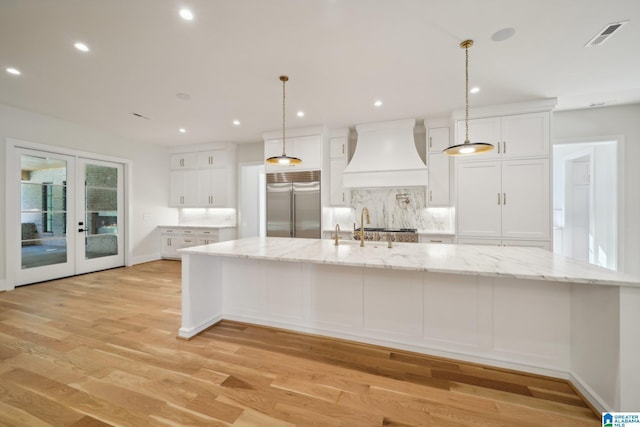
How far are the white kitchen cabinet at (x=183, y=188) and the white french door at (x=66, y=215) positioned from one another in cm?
112

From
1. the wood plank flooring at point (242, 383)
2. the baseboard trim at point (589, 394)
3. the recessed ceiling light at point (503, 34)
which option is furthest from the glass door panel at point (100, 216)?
the baseboard trim at point (589, 394)

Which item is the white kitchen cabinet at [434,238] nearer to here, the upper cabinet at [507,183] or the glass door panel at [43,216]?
the upper cabinet at [507,183]

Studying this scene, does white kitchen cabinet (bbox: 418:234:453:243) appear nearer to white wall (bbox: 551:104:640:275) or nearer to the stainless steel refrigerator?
the stainless steel refrigerator

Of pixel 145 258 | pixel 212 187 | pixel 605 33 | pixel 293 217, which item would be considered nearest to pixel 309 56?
pixel 605 33

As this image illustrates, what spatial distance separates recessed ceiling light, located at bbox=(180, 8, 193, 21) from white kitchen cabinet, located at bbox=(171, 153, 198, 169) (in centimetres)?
463

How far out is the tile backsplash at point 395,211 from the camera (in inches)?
185

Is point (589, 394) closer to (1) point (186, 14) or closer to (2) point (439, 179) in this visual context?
(2) point (439, 179)

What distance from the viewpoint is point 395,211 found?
4895 mm

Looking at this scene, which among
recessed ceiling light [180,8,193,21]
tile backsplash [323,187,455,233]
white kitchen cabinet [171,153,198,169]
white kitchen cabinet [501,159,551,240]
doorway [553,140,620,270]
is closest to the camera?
recessed ceiling light [180,8,193,21]

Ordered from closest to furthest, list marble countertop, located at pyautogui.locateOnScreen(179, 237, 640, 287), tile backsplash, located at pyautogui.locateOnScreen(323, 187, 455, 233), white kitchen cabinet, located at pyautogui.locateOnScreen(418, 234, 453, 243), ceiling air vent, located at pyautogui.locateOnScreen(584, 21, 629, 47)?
marble countertop, located at pyautogui.locateOnScreen(179, 237, 640, 287) < ceiling air vent, located at pyautogui.locateOnScreen(584, 21, 629, 47) < white kitchen cabinet, located at pyautogui.locateOnScreen(418, 234, 453, 243) < tile backsplash, located at pyautogui.locateOnScreen(323, 187, 455, 233)

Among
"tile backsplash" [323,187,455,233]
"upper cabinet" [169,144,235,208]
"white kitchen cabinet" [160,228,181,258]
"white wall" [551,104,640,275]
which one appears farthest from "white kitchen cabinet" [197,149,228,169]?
"white wall" [551,104,640,275]

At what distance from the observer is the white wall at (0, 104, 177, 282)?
393cm

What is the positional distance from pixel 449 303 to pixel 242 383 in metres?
1.69

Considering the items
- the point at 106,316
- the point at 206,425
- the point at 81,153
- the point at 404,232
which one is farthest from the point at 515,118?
the point at 81,153
